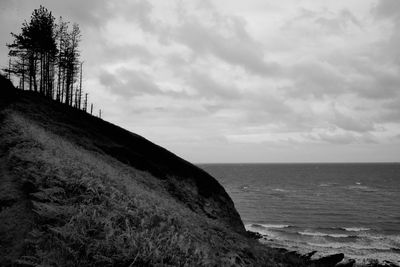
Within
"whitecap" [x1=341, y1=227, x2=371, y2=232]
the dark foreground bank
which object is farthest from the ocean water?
the dark foreground bank

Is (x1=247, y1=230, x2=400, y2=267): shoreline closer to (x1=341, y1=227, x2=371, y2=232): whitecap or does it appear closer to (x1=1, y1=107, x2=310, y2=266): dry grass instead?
(x1=341, y1=227, x2=371, y2=232): whitecap

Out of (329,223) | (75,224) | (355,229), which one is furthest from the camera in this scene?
(329,223)

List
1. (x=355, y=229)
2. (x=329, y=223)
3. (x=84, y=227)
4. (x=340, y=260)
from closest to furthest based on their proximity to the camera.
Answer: (x=84, y=227)
(x=340, y=260)
(x=355, y=229)
(x=329, y=223)

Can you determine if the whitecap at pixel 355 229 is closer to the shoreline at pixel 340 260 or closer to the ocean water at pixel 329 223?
the ocean water at pixel 329 223

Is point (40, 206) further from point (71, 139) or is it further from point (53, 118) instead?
point (53, 118)

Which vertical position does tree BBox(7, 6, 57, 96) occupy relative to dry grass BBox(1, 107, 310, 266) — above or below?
above

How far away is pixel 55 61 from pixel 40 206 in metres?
45.4

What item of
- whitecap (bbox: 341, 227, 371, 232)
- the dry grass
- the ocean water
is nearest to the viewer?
the dry grass

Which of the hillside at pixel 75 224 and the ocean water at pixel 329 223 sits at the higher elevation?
the hillside at pixel 75 224

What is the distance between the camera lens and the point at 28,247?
6812 millimetres

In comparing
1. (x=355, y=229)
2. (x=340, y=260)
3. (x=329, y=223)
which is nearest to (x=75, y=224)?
(x=340, y=260)

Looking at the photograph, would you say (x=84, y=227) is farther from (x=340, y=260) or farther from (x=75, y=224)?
(x=340, y=260)

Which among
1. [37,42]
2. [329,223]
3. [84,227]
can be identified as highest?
[37,42]

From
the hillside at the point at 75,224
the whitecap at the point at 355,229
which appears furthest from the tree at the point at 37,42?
the whitecap at the point at 355,229
